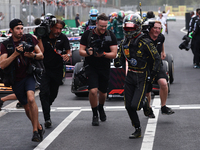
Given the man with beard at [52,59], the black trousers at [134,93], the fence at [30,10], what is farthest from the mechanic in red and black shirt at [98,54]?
the fence at [30,10]

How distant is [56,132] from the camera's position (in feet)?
24.6

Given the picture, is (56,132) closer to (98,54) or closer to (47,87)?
(47,87)


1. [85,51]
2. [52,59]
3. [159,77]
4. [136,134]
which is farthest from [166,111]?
[52,59]

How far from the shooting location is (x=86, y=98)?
11.2 m

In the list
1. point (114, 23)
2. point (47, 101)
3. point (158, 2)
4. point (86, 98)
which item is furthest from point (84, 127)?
point (158, 2)

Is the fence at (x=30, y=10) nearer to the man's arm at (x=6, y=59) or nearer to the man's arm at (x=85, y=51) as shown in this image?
the man's arm at (x=85, y=51)

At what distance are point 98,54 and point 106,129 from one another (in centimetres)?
126

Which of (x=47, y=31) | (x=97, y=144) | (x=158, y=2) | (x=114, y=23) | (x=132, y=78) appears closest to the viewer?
(x=97, y=144)

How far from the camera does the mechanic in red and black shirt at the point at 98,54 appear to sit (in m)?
8.00

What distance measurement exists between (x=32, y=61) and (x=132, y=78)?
4.97 feet

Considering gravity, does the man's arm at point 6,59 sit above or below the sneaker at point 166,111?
above

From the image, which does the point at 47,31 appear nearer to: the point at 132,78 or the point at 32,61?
the point at 32,61

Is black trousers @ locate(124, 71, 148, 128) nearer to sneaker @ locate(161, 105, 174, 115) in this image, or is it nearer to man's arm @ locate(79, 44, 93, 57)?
man's arm @ locate(79, 44, 93, 57)

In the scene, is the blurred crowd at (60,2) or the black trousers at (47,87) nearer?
the black trousers at (47,87)
